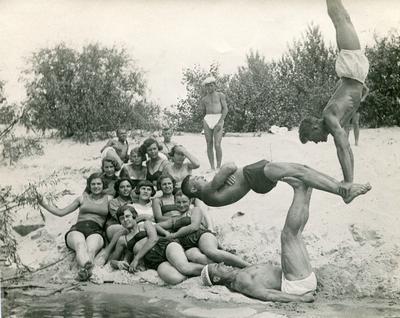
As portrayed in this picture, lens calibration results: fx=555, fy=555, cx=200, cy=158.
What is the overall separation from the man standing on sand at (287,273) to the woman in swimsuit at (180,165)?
102cm

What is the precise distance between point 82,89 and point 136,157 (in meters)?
1.07

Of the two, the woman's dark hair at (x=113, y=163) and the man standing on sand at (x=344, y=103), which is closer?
the man standing on sand at (x=344, y=103)

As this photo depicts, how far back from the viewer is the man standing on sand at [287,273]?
14.7 ft

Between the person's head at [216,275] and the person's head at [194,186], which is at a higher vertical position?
the person's head at [194,186]

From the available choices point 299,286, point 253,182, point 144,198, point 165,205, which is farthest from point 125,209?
point 299,286

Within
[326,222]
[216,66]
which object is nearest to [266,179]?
[326,222]

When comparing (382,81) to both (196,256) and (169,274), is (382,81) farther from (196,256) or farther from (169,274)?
(169,274)

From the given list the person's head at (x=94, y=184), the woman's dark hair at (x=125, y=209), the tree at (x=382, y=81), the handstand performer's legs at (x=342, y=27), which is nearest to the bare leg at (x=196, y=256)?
the woman's dark hair at (x=125, y=209)

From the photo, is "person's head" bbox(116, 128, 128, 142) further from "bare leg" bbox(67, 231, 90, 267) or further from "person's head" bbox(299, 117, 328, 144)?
"person's head" bbox(299, 117, 328, 144)

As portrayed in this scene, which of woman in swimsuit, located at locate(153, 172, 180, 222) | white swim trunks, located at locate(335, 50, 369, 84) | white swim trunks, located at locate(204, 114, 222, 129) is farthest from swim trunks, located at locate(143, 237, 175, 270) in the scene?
A: white swim trunks, located at locate(335, 50, 369, 84)

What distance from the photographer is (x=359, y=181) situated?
491cm

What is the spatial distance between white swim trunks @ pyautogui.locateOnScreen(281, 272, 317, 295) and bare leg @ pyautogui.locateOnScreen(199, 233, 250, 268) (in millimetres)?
408

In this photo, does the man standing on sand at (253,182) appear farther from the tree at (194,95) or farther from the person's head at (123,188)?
the tree at (194,95)

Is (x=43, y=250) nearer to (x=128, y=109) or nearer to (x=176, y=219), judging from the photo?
(x=176, y=219)
